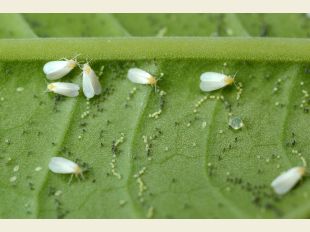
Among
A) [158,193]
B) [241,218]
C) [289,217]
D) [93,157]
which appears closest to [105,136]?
[93,157]

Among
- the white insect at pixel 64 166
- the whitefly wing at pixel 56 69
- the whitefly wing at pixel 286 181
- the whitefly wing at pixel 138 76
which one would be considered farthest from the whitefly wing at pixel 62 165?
the whitefly wing at pixel 286 181

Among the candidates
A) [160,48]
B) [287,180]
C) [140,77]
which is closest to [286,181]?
[287,180]

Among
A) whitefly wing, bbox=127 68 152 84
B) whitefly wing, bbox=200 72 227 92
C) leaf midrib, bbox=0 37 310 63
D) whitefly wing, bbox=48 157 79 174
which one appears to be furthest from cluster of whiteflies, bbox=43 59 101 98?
whitefly wing, bbox=200 72 227 92

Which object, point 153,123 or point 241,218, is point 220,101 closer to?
point 153,123

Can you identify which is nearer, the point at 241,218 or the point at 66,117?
the point at 241,218

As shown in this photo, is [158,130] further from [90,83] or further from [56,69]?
[56,69]

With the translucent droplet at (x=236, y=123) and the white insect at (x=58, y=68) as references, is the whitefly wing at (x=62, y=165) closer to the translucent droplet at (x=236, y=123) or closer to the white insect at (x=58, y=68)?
the white insect at (x=58, y=68)

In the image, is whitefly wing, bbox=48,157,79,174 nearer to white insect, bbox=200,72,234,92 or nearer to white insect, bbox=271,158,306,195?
white insect, bbox=200,72,234,92
